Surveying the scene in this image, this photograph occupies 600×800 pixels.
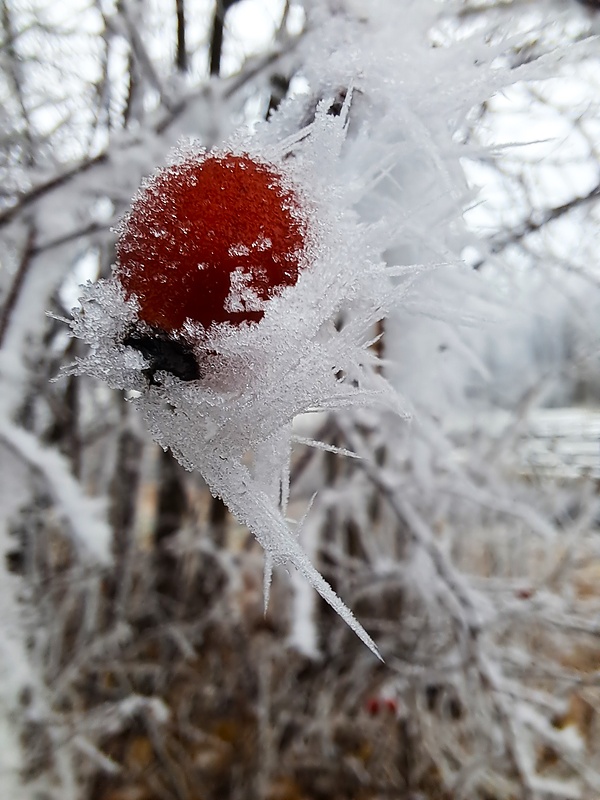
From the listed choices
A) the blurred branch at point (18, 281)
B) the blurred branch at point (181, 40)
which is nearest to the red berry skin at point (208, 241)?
the blurred branch at point (18, 281)

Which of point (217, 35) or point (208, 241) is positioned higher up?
point (217, 35)

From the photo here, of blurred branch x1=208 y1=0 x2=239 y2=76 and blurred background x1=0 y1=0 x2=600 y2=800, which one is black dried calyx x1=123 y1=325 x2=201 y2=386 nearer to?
blurred background x1=0 y1=0 x2=600 y2=800

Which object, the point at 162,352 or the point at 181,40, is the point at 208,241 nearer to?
the point at 162,352

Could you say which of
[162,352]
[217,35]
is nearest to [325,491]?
[217,35]

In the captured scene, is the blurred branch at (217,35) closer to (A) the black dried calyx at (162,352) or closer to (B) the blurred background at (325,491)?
(B) the blurred background at (325,491)

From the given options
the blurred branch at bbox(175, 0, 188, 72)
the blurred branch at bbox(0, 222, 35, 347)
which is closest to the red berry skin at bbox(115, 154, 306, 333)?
the blurred branch at bbox(0, 222, 35, 347)

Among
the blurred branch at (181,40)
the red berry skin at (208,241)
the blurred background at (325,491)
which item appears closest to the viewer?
the red berry skin at (208,241)

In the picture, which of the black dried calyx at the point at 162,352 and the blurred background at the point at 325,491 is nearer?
the black dried calyx at the point at 162,352
